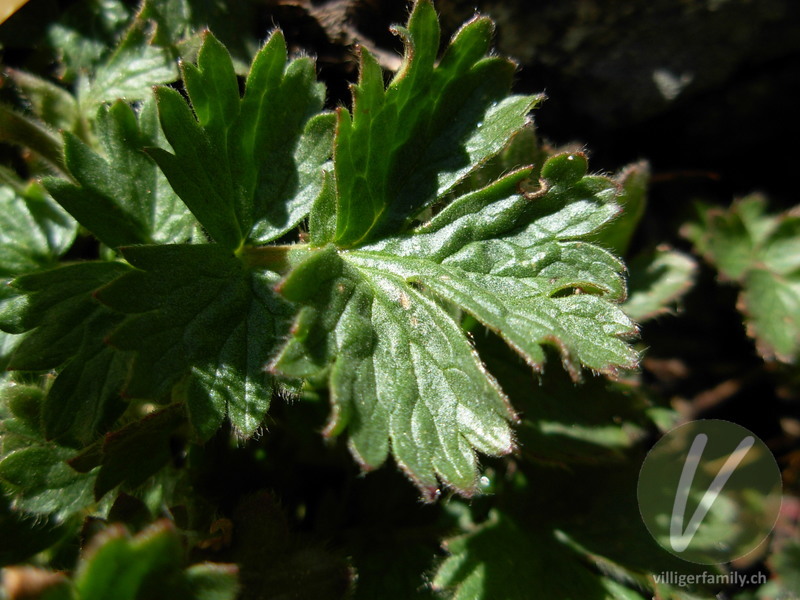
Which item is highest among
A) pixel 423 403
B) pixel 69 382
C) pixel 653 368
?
pixel 69 382

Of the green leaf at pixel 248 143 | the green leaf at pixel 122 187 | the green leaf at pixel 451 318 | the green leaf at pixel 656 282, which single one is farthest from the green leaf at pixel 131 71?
the green leaf at pixel 656 282

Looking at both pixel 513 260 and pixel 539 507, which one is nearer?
pixel 513 260

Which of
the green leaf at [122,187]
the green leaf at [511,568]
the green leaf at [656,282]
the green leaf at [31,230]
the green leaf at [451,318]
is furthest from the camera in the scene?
the green leaf at [656,282]

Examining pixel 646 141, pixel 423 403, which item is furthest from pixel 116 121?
pixel 646 141

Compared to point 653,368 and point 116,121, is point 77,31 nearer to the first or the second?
point 116,121

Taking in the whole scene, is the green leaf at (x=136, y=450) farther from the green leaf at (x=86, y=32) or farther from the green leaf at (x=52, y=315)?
the green leaf at (x=86, y=32)

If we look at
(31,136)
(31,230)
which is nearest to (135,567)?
(31,230)

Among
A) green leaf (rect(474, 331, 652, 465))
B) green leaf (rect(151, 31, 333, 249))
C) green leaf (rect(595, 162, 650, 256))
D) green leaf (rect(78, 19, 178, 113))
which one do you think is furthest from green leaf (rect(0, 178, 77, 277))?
green leaf (rect(595, 162, 650, 256))

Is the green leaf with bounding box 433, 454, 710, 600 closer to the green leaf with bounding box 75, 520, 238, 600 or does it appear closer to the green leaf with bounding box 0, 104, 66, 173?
the green leaf with bounding box 75, 520, 238, 600
